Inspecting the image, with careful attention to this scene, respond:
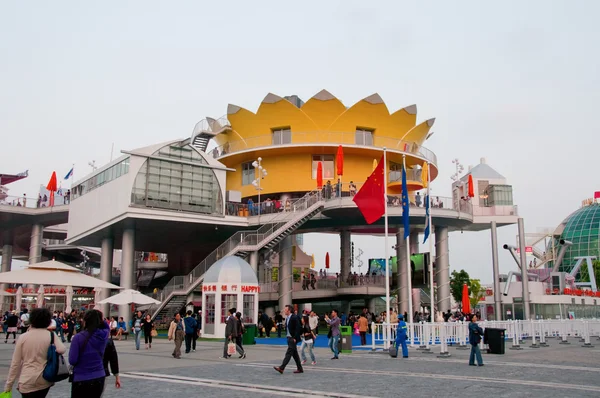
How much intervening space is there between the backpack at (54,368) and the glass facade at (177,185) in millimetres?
32847

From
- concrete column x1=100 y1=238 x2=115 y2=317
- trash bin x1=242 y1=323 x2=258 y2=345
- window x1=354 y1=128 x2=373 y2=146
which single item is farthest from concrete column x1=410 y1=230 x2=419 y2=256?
trash bin x1=242 y1=323 x2=258 y2=345

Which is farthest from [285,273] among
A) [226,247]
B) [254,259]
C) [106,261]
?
[106,261]

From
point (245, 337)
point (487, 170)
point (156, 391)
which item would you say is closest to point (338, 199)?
point (245, 337)

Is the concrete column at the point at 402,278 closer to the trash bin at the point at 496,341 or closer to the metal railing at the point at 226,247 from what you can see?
the metal railing at the point at 226,247

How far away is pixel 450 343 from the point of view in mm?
26234

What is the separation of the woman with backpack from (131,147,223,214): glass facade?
3266 cm

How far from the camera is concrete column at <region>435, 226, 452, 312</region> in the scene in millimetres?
46469

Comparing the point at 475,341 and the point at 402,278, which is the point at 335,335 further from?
the point at 402,278

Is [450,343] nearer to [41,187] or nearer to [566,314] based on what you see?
[566,314]

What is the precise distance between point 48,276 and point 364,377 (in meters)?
13.9

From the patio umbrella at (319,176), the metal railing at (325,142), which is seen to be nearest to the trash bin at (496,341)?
the patio umbrella at (319,176)

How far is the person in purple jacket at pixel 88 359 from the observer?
22.6 ft

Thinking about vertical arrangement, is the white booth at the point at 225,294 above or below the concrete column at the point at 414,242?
below

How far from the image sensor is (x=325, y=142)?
1847 inches
